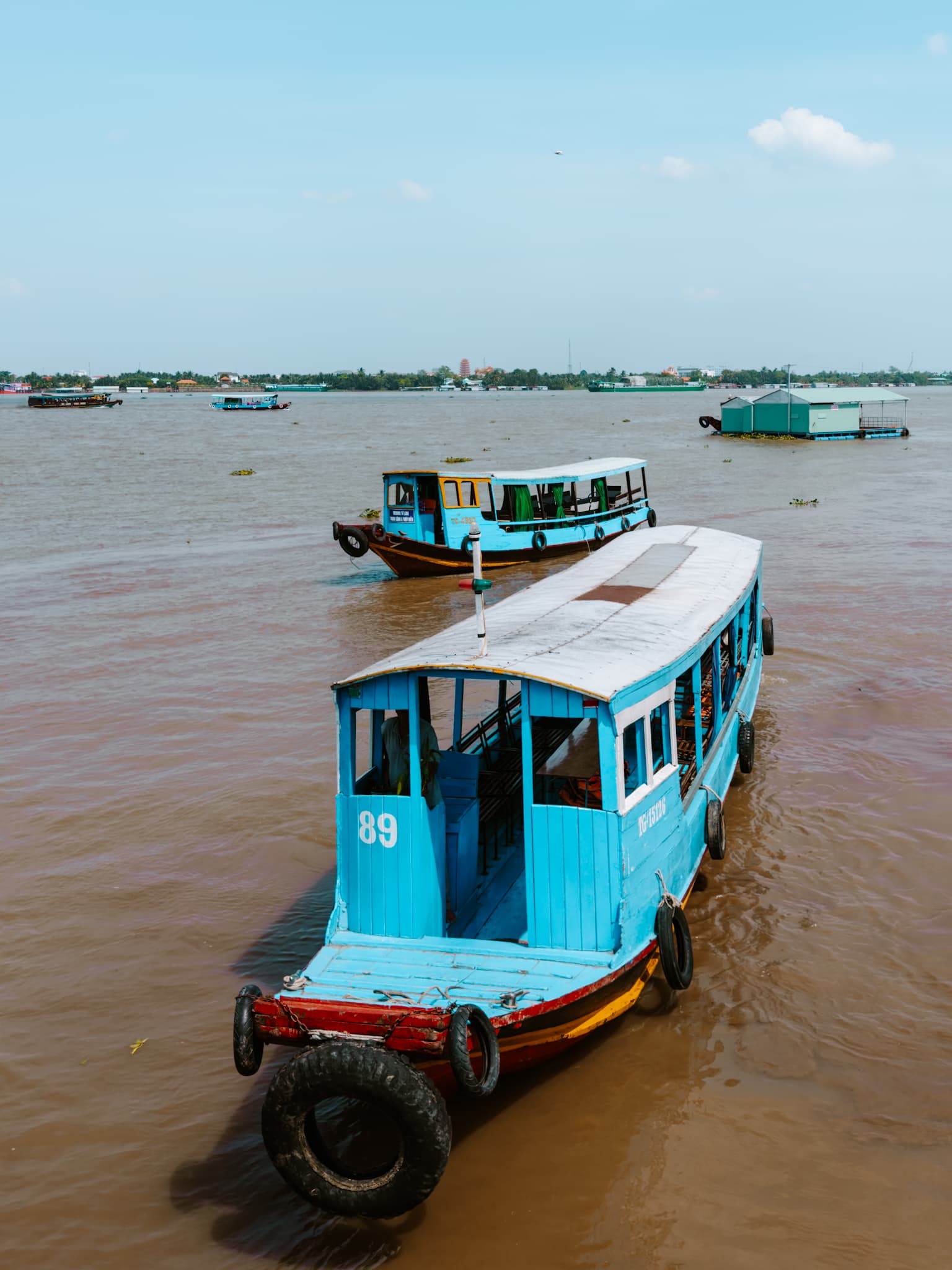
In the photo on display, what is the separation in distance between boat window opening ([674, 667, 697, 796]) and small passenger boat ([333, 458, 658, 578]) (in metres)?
11.5

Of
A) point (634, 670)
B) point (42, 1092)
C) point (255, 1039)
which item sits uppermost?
point (634, 670)

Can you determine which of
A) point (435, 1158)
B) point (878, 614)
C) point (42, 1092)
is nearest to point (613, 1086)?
point (435, 1158)

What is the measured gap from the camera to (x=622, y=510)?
2572cm

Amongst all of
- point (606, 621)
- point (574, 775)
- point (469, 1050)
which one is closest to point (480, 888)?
point (574, 775)

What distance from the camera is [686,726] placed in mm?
9930

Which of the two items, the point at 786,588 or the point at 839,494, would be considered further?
the point at 839,494

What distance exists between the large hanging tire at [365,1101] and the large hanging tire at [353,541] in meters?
17.5

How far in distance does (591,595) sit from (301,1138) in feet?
16.7

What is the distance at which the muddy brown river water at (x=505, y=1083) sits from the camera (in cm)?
546

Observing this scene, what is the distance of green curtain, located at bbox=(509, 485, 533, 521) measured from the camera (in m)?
23.3

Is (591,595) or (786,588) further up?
(591,595)

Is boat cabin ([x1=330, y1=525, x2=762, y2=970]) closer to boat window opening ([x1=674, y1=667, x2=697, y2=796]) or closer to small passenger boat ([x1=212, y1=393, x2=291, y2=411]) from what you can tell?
boat window opening ([x1=674, y1=667, x2=697, y2=796])

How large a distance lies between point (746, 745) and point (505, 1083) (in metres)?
5.05

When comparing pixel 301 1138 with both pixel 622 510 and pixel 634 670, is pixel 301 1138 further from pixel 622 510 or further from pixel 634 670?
pixel 622 510
